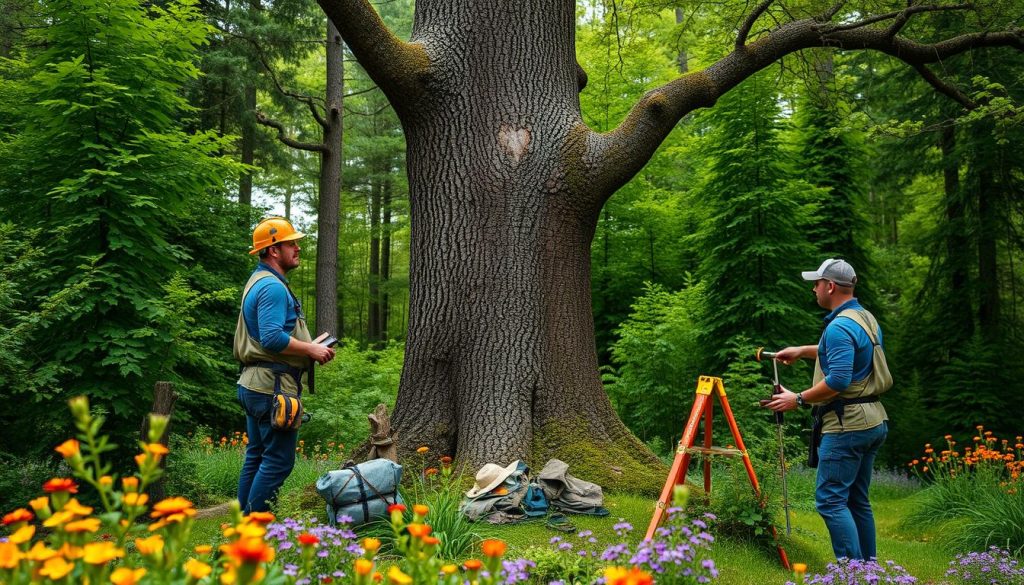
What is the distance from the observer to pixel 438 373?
5531 mm

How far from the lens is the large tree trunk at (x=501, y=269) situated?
5.32 m

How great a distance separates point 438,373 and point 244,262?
1076 centimetres

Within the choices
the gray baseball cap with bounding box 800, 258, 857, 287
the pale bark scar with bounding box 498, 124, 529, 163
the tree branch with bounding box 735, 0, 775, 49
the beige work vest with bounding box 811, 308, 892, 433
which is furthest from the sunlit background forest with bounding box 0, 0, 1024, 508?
the pale bark scar with bounding box 498, 124, 529, 163

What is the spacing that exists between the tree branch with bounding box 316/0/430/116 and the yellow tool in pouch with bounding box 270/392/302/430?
2.57 meters

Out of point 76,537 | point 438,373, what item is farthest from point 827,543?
point 76,537

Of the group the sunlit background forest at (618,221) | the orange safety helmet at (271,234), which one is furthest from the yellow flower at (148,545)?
the sunlit background forest at (618,221)

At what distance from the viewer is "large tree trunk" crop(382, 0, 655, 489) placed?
5.32 metres

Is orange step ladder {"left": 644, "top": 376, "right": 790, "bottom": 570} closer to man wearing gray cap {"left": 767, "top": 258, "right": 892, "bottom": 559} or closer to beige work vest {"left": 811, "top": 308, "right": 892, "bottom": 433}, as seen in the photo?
man wearing gray cap {"left": 767, "top": 258, "right": 892, "bottom": 559}

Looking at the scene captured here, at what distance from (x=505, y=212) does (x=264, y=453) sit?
99.5 inches

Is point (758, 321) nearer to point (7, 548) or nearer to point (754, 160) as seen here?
point (754, 160)

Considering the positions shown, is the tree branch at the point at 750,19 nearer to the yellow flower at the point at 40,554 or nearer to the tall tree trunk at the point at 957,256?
the yellow flower at the point at 40,554

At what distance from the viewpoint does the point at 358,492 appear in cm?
404

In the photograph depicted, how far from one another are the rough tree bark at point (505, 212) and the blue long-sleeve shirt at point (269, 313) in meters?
1.53

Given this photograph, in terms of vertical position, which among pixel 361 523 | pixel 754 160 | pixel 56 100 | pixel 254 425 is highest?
pixel 754 160
